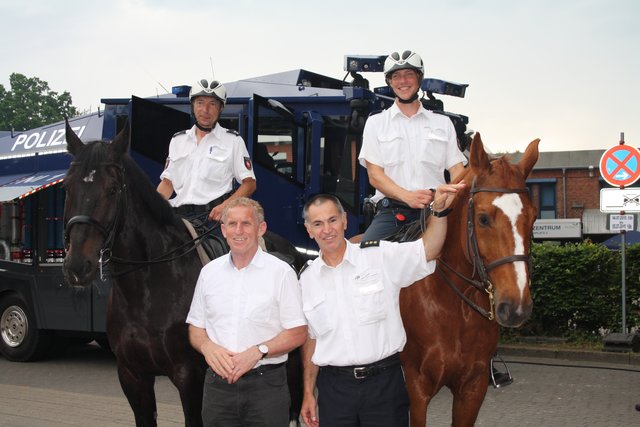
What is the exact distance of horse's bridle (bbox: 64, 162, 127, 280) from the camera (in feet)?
14.6

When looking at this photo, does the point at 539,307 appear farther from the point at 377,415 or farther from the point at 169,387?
the point at 377,415

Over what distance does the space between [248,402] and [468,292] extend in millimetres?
1404

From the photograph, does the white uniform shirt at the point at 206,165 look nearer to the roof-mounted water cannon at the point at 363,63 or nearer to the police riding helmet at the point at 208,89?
the police riding helmet at the point at 208,89

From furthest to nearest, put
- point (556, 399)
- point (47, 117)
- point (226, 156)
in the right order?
point (47, 117) < point (556, 399) < point (226, 156)

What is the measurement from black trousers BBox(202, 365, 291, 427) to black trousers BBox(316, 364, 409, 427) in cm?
27

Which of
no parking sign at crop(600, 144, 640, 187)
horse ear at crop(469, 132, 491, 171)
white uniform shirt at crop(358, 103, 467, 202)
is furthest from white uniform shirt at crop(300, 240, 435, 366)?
no parking sign at crop(600, 144, 640, 187)

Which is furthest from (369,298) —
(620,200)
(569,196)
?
(569,196)

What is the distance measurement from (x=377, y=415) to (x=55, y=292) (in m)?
9.04

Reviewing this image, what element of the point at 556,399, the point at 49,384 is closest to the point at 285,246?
the point at 556,399

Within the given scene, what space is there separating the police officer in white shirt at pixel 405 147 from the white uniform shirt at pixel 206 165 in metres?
1.20

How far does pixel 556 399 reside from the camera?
905 cm

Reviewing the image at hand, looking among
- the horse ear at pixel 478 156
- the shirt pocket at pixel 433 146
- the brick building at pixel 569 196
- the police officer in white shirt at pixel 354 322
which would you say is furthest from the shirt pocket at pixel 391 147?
the brick building at pixel 569 196

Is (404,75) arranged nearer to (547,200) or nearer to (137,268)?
(137,268)

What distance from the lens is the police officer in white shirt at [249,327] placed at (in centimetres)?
382
